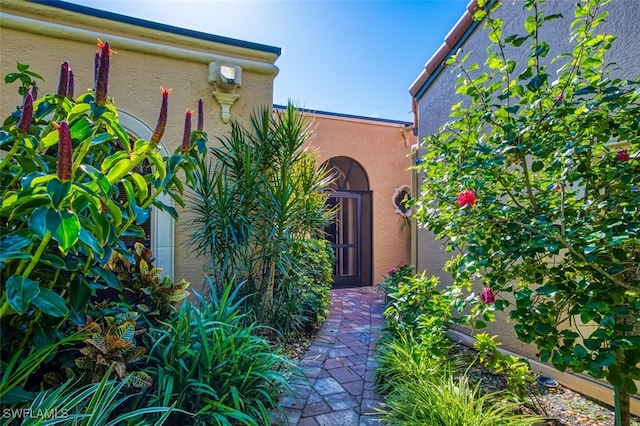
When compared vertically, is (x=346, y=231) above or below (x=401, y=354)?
above

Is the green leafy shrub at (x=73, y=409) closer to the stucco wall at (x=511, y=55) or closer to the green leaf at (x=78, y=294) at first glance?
the green leaf at (x=78, y=294)

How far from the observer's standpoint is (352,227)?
10.3m

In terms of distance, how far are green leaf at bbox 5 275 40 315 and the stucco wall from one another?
5.23m

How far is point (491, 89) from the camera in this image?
263 centimetres

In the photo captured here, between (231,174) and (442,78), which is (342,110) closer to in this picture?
(442,78)

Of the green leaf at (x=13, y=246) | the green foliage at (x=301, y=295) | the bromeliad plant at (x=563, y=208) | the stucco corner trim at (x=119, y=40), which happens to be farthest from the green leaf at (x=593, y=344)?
the stucco corner trim at (x=119, y=40)

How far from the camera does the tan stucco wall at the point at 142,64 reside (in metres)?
4.43

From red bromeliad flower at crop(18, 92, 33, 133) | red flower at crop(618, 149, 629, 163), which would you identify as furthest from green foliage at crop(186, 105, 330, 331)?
red flower at crop(618, 149, 629, 163)

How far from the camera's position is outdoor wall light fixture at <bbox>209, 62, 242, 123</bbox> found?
5258 millimetres

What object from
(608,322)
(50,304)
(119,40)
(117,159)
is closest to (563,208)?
(608,322)

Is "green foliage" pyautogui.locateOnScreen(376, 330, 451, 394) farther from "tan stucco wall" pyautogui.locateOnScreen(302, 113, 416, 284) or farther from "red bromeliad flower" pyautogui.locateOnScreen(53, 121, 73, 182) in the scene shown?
"tan stucco wall" pyautogui.locateOnScreen(302, 113, 416, 284)

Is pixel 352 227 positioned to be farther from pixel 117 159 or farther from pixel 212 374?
pixel 117 159

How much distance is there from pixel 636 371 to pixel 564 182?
52.3 inches

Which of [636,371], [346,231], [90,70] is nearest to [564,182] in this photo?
[636,371]
